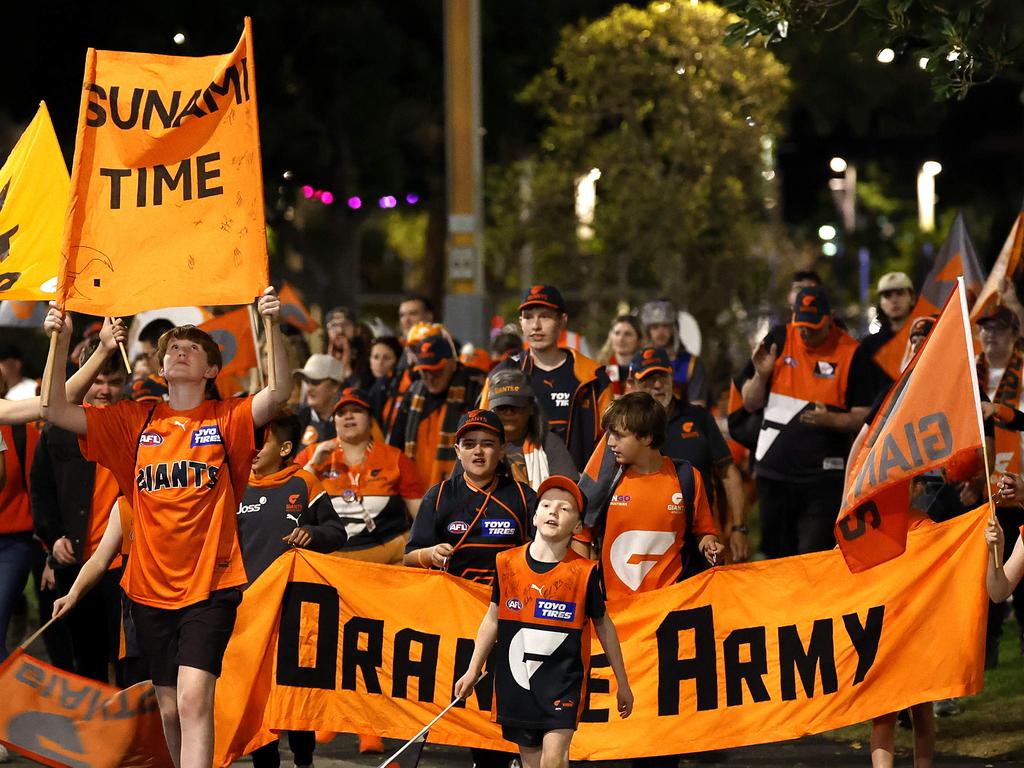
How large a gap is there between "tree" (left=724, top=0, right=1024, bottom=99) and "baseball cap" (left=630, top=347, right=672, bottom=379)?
172 cm

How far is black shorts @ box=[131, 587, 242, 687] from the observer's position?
8.11m

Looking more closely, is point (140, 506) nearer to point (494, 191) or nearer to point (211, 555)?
point (211, 555)

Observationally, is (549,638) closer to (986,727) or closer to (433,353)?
(986,727)

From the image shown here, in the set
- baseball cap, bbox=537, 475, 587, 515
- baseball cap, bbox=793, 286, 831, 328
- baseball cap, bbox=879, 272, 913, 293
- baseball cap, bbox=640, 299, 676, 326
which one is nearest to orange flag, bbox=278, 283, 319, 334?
baseball cap, bbox=640, 299, 676, 326

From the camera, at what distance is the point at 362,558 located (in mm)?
10891

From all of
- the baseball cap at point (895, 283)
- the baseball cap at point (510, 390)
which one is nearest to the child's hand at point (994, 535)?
the baseball cap at point (510, 390)

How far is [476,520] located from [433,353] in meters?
3.26

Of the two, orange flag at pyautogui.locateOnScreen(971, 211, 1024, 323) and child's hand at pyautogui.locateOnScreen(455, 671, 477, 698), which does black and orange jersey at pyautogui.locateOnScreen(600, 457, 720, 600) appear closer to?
child's hand at pyautogui.locateOnScreen(455, 671, 477, 698)

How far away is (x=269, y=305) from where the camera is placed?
312 inches

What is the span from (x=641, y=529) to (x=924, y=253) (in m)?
54.8

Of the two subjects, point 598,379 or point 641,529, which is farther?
point 598,379

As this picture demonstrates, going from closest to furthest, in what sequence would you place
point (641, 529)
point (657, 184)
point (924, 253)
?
1. point (641, 529)
2. point (657, 184)
3. point (924, 253)

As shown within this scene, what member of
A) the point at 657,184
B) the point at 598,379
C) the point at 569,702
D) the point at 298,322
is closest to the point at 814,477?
the point at 598,379

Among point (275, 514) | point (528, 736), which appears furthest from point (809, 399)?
point (528, 736)
